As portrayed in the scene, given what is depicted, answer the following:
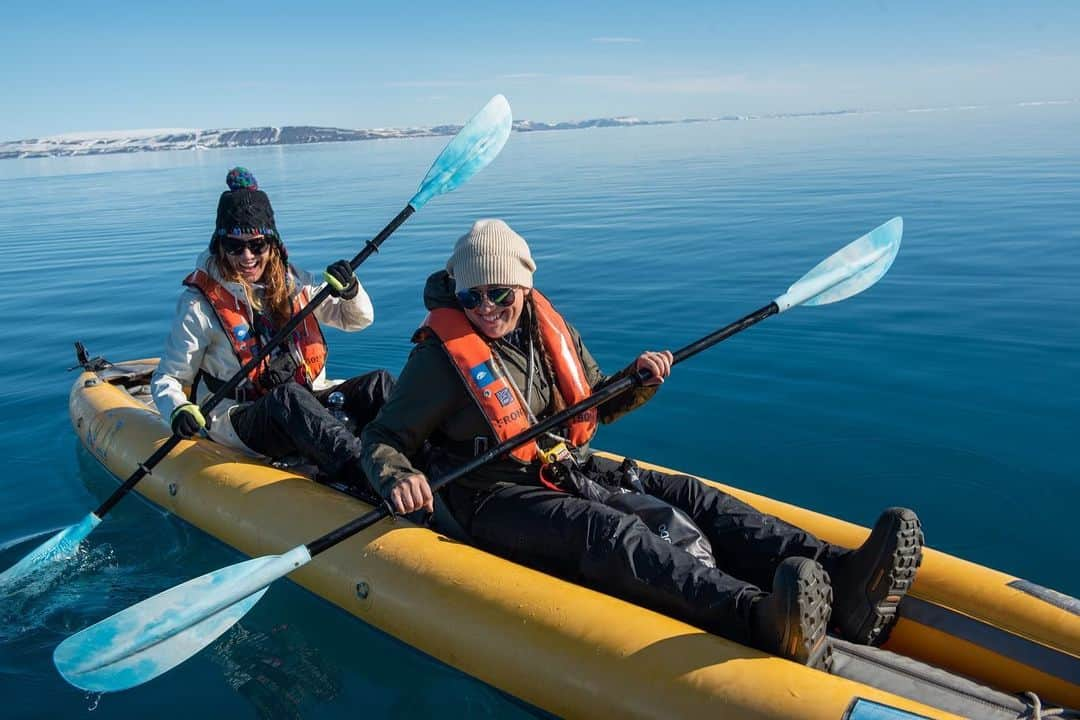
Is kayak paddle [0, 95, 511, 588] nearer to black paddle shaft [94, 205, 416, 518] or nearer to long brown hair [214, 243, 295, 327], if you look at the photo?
black paddle shaft [94, 205, 416, 518]

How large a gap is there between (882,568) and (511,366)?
4.87 feet

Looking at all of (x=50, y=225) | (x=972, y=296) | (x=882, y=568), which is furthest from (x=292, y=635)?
(x=50, y=225)

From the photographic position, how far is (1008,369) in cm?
612

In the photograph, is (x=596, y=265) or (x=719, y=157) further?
(x=719, y=157)

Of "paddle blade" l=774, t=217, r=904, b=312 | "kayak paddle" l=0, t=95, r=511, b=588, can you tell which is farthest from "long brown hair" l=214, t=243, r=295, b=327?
"paddle blade" l=774, t=217, r=904, b=312

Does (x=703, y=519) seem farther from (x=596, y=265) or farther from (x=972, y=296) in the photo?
(x=596, y=265)

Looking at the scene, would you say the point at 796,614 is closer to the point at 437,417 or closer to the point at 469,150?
the point at 437,417

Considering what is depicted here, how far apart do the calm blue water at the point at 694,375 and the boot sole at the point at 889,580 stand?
1.21 meters

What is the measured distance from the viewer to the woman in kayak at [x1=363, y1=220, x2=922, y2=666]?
266cm

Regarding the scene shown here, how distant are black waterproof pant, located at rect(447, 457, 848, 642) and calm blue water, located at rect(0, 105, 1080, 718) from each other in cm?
55

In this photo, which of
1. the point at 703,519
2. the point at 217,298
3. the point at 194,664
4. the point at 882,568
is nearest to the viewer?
the point at 882,568

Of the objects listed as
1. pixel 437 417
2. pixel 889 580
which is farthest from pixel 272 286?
pixel 889 580

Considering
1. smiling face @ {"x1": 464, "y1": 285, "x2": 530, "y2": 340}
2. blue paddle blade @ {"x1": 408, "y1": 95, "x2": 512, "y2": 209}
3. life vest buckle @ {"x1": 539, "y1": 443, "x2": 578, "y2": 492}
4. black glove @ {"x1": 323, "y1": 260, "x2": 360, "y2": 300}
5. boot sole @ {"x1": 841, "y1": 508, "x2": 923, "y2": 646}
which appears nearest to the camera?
boot sole @ {"x1": 841, "y1": 508, "x2": 923, "y2": 646}

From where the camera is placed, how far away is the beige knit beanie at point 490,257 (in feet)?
9.40
